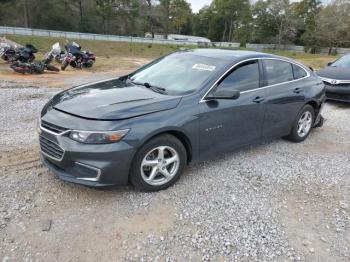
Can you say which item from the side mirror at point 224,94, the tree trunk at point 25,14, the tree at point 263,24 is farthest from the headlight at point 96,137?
the tree at point 263,24

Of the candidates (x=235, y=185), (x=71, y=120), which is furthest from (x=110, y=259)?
(x=235, y=185)

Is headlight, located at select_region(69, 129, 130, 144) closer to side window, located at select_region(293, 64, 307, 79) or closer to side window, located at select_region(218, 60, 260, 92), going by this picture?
side window, located at select_region(218, 60, 260, 92)

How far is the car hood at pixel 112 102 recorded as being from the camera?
3143 millimetres

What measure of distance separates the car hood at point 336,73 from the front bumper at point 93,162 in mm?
7249

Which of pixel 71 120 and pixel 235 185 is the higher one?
pixel 71 120

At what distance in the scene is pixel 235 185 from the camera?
12.5 feet

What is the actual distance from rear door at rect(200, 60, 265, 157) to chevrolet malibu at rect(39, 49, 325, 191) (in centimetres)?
1

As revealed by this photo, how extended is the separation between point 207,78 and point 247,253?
204 centimetres

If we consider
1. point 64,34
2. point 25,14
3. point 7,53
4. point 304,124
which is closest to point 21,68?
point 7,53

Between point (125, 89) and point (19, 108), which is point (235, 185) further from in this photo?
point (19, 108)

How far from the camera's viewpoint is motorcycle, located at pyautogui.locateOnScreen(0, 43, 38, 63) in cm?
1345

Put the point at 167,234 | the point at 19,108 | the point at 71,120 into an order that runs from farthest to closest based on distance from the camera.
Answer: the point at 19,108
the point at 71,120
the point at 167,234

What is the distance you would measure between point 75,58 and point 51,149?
39.8ft

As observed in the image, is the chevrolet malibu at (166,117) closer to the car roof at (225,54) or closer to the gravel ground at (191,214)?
the car roof at (225,54)
